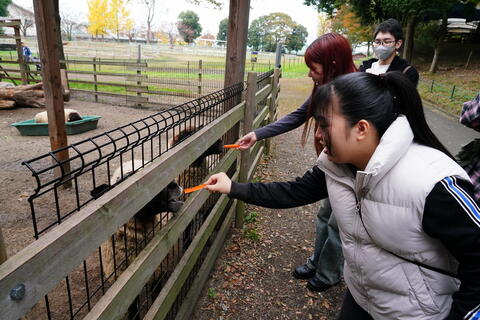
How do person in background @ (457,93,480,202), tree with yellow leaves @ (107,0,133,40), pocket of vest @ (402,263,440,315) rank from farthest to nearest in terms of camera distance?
1. tree with yellow leaves @ (107,0,133,40)
2. person in background @ (457,93,480,202)
3. pocket of vest @ (402,263,440,315)

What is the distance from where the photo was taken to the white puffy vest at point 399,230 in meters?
1.19

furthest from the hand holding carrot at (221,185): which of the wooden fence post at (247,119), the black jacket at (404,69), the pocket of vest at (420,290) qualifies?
the black jacket at (404,69)

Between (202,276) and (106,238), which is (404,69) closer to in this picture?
(202,276)

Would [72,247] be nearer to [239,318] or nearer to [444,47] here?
[239,318]

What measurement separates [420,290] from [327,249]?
166 cm

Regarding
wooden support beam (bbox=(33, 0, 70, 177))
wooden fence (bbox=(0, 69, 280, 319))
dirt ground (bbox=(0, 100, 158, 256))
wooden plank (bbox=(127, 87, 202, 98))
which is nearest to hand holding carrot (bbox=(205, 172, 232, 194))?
wooden fence (bbox=(0, 69, 280, 319))

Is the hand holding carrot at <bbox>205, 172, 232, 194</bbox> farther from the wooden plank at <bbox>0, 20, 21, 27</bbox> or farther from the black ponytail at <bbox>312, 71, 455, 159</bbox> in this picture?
the wooden plank at <bbox>0, 20, 21, 27</bbox>

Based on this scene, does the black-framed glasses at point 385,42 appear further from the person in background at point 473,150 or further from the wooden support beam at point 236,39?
the wooden support beam at point 236,39

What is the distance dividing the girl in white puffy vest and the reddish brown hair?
0.95m

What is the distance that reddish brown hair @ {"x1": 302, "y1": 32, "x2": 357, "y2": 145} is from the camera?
89.7 inches

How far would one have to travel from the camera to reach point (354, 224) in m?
1.46

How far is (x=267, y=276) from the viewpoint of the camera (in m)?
3.42

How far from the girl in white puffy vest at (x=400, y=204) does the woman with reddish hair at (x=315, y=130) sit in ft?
2.80

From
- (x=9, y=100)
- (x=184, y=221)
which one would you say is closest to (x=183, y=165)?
(x=184, y=221)
